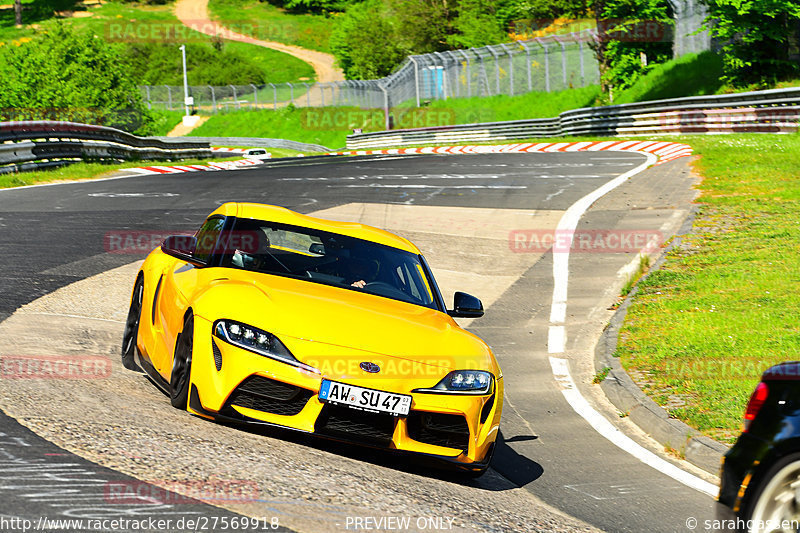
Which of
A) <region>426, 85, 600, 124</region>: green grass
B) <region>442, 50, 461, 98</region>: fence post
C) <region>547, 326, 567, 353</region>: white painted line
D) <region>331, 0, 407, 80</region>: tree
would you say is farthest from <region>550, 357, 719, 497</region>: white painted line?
<region>331, 0, 407, 80</region>: tree

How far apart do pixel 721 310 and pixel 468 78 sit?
49604mm

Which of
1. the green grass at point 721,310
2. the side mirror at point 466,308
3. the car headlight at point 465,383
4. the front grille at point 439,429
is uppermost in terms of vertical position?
the side mirror at point 466,308

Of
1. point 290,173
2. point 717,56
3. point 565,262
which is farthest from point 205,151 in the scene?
point 565,262

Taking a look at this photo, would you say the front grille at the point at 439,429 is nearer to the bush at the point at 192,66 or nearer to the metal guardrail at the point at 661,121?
the metal guardrail at the point at 661,121

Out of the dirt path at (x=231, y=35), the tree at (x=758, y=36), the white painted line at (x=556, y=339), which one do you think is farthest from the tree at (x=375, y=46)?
the white painted line at (x=556, y=339)

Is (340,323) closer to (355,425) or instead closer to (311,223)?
(355,425)

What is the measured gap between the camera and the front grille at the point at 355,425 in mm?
5289

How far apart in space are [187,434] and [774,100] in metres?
27.2

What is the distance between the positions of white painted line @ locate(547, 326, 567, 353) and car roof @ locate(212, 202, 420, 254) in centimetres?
325

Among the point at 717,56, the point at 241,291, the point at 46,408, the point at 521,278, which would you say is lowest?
the point at 521,278

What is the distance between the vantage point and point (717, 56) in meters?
40.5

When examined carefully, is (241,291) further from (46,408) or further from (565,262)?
(565,262)

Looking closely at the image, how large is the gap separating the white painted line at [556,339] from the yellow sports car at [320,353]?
133 inches

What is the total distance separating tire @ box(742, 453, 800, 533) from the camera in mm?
3879
